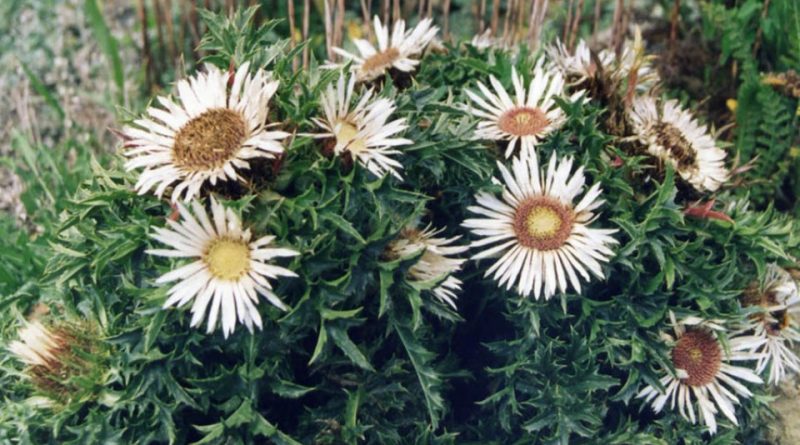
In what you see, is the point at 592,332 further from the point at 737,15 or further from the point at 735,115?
the point at 737,15

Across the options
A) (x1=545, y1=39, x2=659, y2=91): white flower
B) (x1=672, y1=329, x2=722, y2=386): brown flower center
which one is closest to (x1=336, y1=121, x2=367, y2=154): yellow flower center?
(x1=545, y1=39, x2=659, y2=91): white flower

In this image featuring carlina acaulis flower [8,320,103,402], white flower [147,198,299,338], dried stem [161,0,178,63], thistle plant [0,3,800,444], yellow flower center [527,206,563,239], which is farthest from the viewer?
dried stem [161,0,178,63]

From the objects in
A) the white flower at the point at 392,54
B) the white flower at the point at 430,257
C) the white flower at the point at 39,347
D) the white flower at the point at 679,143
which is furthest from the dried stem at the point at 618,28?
the white flower at the point at 39,347

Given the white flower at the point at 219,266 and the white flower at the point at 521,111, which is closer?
the white flower at the point at 219,266

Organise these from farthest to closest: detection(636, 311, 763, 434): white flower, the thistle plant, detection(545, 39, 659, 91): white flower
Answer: detection(545, 39, 659, 91): white flower
detection(636, 311, 763, 434): white flower
the thistle plant

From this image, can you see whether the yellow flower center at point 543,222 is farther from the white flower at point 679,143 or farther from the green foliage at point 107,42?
the green foliage at point 107,42

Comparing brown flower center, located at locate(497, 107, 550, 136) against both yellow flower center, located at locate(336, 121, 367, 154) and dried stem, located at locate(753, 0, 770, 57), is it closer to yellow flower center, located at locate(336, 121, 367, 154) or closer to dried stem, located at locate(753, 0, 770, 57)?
yellow flower center, located at locate(336, 121, 367, 154)

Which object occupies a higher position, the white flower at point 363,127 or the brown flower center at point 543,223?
the white flower at point 363,127

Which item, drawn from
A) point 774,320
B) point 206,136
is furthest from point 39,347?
point 774,320
